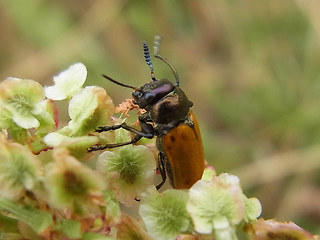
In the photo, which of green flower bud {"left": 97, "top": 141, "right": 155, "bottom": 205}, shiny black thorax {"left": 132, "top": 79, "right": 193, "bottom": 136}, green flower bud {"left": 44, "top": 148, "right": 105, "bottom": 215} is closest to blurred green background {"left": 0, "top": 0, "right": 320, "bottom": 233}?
shiny black thorax {"left": 132, "top": 79, "right": 193, "bottom": 136}

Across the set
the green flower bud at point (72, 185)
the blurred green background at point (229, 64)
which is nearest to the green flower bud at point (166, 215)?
the green flower bud at point (72, 185)

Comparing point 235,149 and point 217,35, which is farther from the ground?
point 217,35

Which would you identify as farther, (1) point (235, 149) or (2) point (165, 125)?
(1) point (235, 149)

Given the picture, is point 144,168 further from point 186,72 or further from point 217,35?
point 217,35

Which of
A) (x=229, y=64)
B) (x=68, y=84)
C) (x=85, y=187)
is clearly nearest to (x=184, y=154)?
(x=68, y=84)

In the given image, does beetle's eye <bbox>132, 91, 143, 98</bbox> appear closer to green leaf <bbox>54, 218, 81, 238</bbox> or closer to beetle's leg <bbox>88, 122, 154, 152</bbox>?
beetle's leg <bbox>88, 122, 154, 152</bbox>

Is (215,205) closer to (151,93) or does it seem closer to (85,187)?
(85,187)

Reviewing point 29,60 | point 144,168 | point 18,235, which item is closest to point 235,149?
point 29,60
